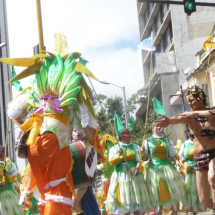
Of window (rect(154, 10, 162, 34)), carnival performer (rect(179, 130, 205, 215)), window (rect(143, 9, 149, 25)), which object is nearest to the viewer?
carnival performer (rect(179, 130, 205, 215))

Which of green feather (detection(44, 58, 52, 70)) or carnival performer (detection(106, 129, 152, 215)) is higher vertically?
green feather (detection(44, 58, 52, 70))

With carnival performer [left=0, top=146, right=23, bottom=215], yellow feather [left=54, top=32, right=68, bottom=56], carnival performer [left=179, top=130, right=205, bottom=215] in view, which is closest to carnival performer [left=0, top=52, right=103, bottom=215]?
yellow feather [left=54, top=32, right=68, bottom=56]

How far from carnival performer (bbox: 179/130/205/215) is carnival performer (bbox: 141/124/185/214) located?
0.76 feet

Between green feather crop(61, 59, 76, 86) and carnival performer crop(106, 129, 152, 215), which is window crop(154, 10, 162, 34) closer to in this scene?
carnival performer crop(106, 129, 152, 215)

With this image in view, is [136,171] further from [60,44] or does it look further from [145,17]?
[145,17]

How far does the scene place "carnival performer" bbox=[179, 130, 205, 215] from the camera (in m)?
8.66

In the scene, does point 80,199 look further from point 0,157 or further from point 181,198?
point 181,198

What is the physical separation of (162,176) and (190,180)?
835 millimetres

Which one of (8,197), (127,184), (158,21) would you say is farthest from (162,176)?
(158,21)

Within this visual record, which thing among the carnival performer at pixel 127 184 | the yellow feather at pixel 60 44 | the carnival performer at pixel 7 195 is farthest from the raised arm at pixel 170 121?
the carnival performer at pixel 7 195

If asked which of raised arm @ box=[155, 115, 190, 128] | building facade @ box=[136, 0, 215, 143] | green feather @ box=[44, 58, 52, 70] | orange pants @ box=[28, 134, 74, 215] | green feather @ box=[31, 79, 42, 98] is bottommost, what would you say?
orange pants @ box=[28, 134, 74, 215]

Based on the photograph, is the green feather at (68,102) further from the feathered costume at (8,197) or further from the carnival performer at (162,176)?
the carnival performer at (162,176)

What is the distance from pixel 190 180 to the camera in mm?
9008

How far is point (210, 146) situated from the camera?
559cm
